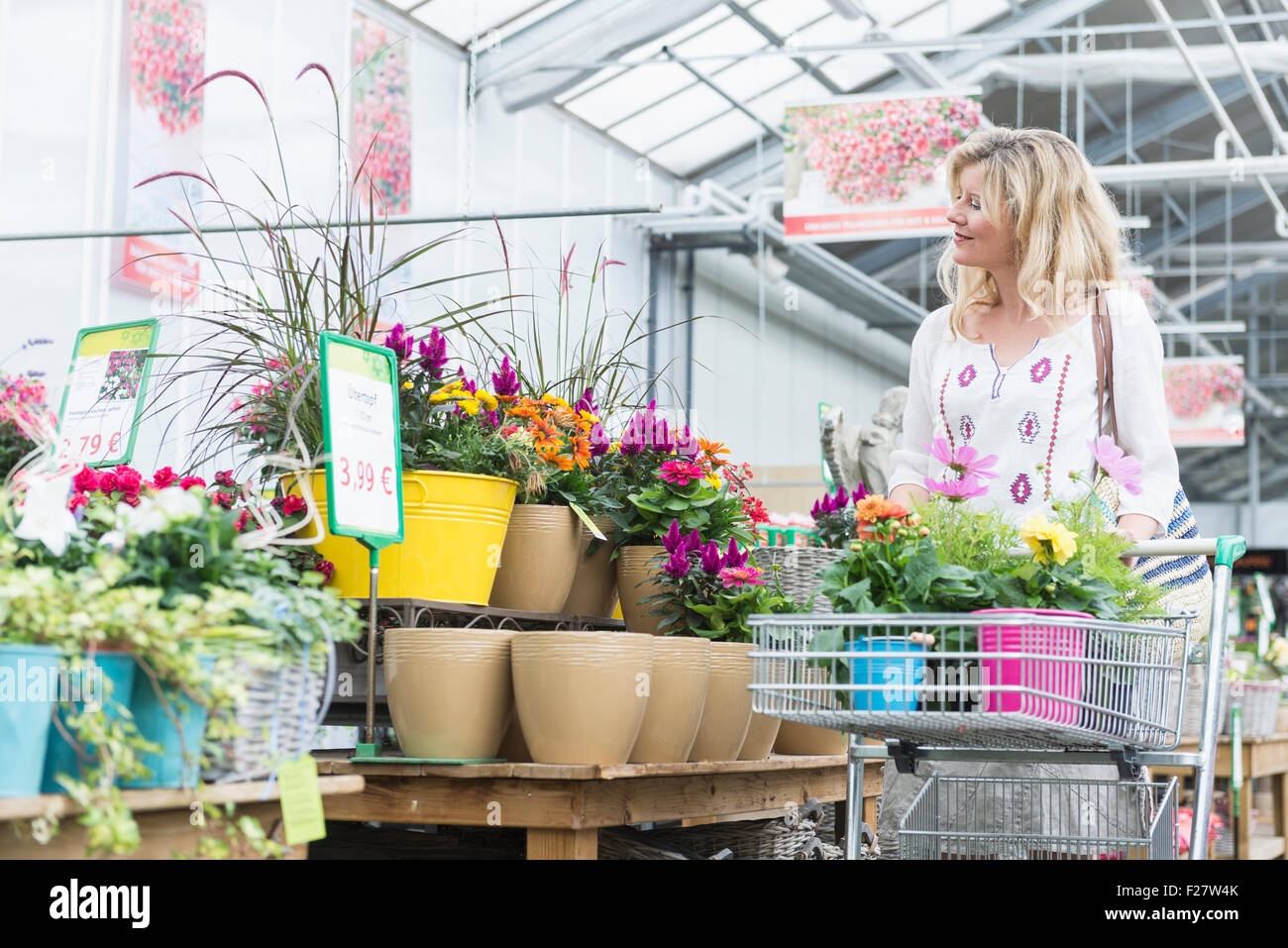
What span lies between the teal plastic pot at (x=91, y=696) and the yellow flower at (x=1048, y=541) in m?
0.95

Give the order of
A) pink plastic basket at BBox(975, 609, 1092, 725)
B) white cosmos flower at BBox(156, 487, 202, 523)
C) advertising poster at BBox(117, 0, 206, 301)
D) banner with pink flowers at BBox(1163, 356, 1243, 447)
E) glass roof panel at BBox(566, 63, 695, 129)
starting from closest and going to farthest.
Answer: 1. white cosmos flower at BBox(156, 487, 202, 523)
2. pink plastic basket at BBox(975, 609, 1092, 725)
3. advertising poster at BBox(117, 0, 206, 301)
4. glass roof panel at BBox(566, 63, 695, 129)
5. banner with pink flowers at BBox(1163, 356, 1243, 447)

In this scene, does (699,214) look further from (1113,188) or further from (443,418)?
(443,418)

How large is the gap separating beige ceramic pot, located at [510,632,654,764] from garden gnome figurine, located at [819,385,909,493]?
9.24 ft

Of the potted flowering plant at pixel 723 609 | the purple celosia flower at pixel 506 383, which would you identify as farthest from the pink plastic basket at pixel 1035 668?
the purple celosia flower at pixel 506 383

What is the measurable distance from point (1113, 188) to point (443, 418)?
10.0m

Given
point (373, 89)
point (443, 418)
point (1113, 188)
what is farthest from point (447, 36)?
point (443, 418)

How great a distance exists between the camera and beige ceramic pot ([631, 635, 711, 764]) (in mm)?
1923

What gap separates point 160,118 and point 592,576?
475cm

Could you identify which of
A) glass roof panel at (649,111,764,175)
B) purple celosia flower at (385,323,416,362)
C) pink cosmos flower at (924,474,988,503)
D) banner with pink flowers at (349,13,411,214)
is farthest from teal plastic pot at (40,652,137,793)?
glass roof panel at (649,111,764,175)

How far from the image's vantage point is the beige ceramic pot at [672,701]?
192 centimetres

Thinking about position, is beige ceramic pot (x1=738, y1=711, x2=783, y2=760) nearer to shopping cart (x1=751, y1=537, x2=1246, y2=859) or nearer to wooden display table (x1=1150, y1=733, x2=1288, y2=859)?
shopping cart (x1=751, y1=537, x2=1246, y2=859)

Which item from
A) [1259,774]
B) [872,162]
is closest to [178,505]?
[1259,774]

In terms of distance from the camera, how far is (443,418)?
229 centimetres

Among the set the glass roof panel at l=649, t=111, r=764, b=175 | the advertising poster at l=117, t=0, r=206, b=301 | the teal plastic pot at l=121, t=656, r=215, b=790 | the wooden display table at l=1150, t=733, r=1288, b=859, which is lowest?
the wooden display table at l=1150, t=733, r=1288, b=859
